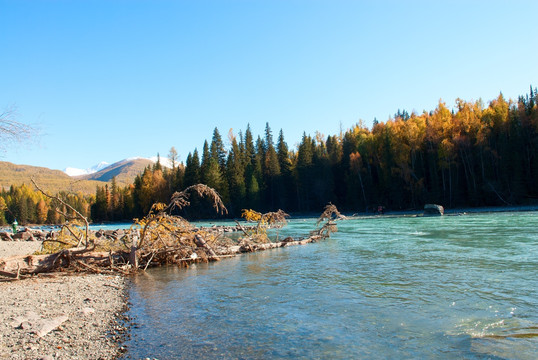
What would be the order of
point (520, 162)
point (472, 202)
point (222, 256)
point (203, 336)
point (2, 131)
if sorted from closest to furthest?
point (203, 336), point (2, 131), point (222, 256), point (520, 162), point (472, 202)

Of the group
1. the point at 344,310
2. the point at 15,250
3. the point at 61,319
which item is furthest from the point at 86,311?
the point at 15,250

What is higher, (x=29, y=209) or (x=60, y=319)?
(x=29, y=209)

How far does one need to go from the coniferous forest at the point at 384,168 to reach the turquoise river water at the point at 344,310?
135 ft

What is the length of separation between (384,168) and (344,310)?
5349cm

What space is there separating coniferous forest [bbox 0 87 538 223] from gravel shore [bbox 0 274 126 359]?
50.2 meters

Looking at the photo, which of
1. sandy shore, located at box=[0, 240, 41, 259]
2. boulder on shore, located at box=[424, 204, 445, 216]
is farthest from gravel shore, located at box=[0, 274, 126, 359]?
boulder on shore, located at box=[424, 204, 445, 216]

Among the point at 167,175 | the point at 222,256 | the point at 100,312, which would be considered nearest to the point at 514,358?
the point at 100,312

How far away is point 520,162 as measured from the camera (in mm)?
45406

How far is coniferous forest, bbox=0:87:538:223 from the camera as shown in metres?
47.1

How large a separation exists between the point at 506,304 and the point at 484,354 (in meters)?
2.67

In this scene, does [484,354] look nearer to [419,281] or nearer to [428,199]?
[419,281]

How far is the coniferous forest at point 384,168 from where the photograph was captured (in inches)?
1854

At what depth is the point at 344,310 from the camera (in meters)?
6.90

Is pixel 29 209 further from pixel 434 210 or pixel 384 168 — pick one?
pixel 434 210
